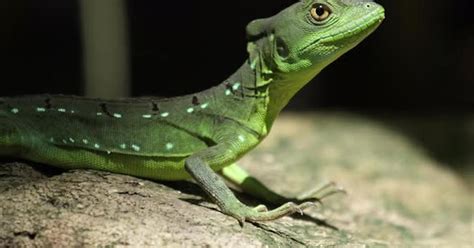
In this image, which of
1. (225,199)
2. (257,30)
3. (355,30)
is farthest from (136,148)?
(355,30)

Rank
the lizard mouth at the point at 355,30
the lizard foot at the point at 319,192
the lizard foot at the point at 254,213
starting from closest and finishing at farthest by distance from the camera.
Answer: the lizard foot at the point at 254,213 < the lizard mouth at the point at 355,30 < the lizard foot at the point at 319,192

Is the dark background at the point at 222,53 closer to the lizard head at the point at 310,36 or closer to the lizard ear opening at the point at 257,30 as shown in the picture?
the lizard ear opening at the point at 257,30

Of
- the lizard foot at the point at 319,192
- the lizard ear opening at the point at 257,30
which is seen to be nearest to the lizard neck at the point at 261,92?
the lizard ear opening at the point at 257,30

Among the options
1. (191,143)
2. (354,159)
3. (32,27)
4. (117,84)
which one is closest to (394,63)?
(354,159)

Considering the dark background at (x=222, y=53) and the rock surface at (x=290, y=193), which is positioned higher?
the dark background at (x=222, y=53)

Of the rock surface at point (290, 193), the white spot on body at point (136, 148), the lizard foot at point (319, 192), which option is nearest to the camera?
the rock surface at point (290, 193)

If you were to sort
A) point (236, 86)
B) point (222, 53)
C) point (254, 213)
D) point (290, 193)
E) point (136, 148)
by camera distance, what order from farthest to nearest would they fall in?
point (222, 53) → point (290, 193) → point (236, 86) → point (136, 148) → point (254, 213)

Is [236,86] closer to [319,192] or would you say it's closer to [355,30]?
[355,30]
